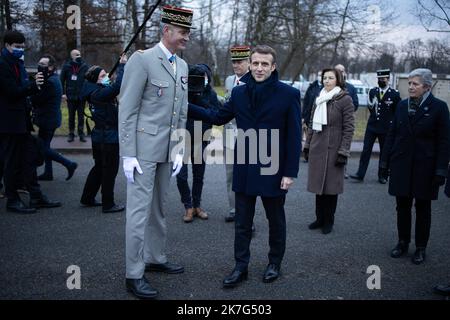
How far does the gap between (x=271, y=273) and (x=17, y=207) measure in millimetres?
3667

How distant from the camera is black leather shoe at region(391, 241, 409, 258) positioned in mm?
4660

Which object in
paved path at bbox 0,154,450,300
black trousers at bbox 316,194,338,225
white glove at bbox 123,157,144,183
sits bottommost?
paved path at bbox 0,154,450,300

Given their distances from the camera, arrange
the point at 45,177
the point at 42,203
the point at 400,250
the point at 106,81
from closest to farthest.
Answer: the point at 400,250, the point at 106,81, the point at 42,203, the point at 45,177

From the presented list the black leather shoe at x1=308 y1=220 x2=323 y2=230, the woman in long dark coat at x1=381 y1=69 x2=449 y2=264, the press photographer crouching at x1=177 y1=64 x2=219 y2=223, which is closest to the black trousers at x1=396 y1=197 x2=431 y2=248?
the woman in long dark coat at x1=381 y1=69 x2=449 y2=264

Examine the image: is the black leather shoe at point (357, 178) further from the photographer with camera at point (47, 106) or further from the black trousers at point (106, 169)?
the photographer with camera at point (47, 106)

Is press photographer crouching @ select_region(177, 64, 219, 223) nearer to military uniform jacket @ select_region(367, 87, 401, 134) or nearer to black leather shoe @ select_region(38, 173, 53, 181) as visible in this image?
black leather shoe @ select_region(38, 173, 53, 181)

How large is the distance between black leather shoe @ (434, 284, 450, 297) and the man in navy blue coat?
4.51 feet

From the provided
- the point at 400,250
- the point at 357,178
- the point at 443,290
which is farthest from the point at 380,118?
the point at 443,290

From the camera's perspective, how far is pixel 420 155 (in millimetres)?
4508

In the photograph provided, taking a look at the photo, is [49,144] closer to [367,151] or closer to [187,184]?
[187,184]

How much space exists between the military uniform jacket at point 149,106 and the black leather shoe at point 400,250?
2654 millimetres

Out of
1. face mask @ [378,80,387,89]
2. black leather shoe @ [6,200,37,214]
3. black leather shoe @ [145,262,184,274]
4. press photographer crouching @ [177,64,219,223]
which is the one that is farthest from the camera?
face mask @ [378,80,387,89]

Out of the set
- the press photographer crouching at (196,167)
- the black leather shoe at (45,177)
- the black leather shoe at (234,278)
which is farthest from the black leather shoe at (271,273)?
the black leather shoe at (45,177)

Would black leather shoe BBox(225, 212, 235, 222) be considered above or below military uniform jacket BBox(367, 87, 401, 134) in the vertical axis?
below
